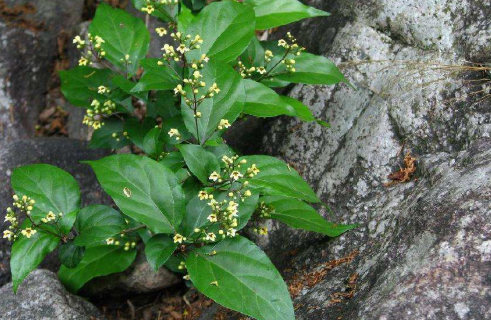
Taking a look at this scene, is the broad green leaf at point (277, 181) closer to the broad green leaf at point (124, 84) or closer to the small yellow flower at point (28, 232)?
the broad green leaf at point (124, 84)

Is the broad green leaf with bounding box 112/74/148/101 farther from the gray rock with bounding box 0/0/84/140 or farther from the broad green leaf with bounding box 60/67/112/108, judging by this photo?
the gray rock with bounding box 0/0/84/140

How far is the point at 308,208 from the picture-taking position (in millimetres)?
2711

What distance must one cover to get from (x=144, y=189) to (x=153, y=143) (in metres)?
0.47

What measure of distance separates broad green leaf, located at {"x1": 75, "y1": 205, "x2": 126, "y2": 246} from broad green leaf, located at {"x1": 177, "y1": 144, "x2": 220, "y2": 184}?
0.54 meters

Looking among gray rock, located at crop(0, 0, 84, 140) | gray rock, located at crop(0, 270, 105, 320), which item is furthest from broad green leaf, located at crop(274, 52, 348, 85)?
gray rock, located at crop(0, 0, 84, 140)

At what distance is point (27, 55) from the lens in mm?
4621

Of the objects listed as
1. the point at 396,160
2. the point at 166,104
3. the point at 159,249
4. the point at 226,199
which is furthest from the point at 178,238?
the point at 396,160

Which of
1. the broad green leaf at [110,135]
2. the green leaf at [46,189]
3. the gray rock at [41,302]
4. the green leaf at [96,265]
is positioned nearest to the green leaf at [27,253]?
the green leaf at [46,189]

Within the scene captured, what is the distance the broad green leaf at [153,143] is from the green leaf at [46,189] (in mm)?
409

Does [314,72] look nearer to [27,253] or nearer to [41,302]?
[27,253]

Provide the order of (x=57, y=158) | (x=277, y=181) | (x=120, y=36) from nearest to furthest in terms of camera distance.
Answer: (x=277, y=181)
(x=120, y=36)
(x=57, y=158)

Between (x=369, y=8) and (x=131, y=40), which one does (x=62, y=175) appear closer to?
(x=131, y=40)

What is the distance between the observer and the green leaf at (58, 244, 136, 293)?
10.5 ft

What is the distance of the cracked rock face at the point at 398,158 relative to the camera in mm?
2162
